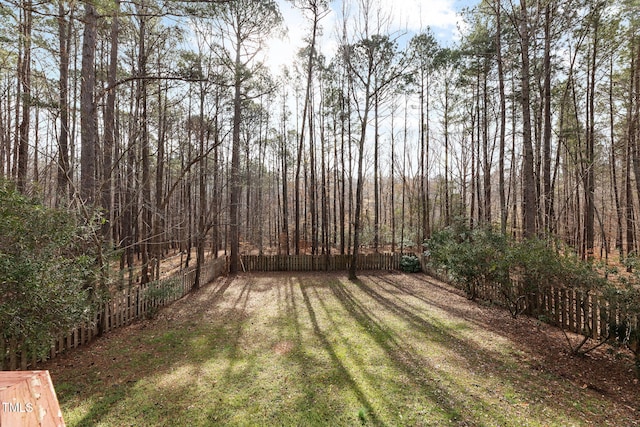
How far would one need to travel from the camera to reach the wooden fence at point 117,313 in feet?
12.0

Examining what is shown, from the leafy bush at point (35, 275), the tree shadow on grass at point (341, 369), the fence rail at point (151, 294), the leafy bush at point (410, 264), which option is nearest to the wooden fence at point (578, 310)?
the tree shadow on grass at point (341, 369)

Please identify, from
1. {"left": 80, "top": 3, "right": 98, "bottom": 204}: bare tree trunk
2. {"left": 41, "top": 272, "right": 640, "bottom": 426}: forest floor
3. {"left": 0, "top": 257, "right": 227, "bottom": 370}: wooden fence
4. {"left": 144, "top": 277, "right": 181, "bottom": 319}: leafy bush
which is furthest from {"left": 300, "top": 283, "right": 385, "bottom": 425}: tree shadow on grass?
{"left": 80, "top": 3, "right": 98, "bottom": 204}: bare tree trunk

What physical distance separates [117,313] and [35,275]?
3018 millimetres

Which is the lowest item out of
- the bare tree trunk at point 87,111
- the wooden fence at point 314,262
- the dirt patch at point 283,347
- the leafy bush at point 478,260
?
the dirt patch at point 283,347

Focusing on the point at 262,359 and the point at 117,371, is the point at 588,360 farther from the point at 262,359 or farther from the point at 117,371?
the point at 117,371

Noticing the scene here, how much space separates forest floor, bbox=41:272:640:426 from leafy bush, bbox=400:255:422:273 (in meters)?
5.86

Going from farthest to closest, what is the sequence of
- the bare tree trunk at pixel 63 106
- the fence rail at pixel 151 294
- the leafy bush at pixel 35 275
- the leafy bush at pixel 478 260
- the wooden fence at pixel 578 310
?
the leafy bush at pixel 478 260 < the bare tree trunk at pixel 63 106 < the wooden fence at pixel 578 310 < the fence rail at pixel 151 294 < the leafy bush at pixel 35 275

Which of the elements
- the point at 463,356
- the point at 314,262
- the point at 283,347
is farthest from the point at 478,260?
the point at 314,262

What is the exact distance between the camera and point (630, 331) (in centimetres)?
406

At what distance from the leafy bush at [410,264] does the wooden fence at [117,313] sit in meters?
9.22

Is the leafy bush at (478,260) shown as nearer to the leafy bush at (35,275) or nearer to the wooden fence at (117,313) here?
the leafy bush at (35,275)

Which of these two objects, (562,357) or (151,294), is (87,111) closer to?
(151,294)

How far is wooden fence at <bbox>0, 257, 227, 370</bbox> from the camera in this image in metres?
3.65

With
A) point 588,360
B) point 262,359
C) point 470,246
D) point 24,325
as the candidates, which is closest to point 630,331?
point 588,360
